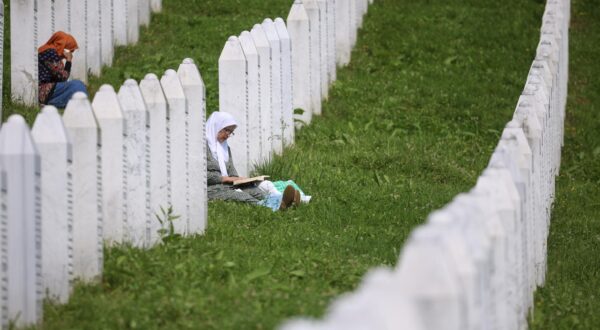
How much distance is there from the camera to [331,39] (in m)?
14.6

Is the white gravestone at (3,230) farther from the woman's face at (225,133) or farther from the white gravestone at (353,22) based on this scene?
the white gravestone at (353,22)

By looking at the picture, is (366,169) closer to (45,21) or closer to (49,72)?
Result: (49,72)

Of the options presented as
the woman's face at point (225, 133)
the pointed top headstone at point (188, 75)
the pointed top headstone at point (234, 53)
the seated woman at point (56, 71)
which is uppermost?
the pointed top headstone at point (188, 75)

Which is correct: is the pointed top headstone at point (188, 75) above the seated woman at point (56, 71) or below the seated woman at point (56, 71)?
above

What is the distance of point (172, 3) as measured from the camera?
1755 cm

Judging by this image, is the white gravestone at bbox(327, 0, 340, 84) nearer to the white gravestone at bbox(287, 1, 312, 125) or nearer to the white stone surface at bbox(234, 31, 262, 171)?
the white gravestone at bbox(287, 1, 312, 125)

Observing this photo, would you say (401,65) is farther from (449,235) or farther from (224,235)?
(449,235)

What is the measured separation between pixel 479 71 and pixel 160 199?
8.94m

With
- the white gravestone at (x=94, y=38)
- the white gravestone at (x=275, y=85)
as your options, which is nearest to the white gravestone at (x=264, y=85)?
the white gravestone at (x=275, y=85)

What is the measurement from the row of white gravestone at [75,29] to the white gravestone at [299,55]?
6.96ft

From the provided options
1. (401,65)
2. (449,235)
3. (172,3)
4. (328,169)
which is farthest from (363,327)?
(172,3)

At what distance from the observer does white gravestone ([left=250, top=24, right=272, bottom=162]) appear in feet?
36.8

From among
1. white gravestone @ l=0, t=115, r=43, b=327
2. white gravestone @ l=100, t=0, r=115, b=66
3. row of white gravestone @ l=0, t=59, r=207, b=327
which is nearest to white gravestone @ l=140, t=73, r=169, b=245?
row of white gravestone @ l=0, t=59, r=207, b=327

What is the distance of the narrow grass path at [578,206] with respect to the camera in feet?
26.5
